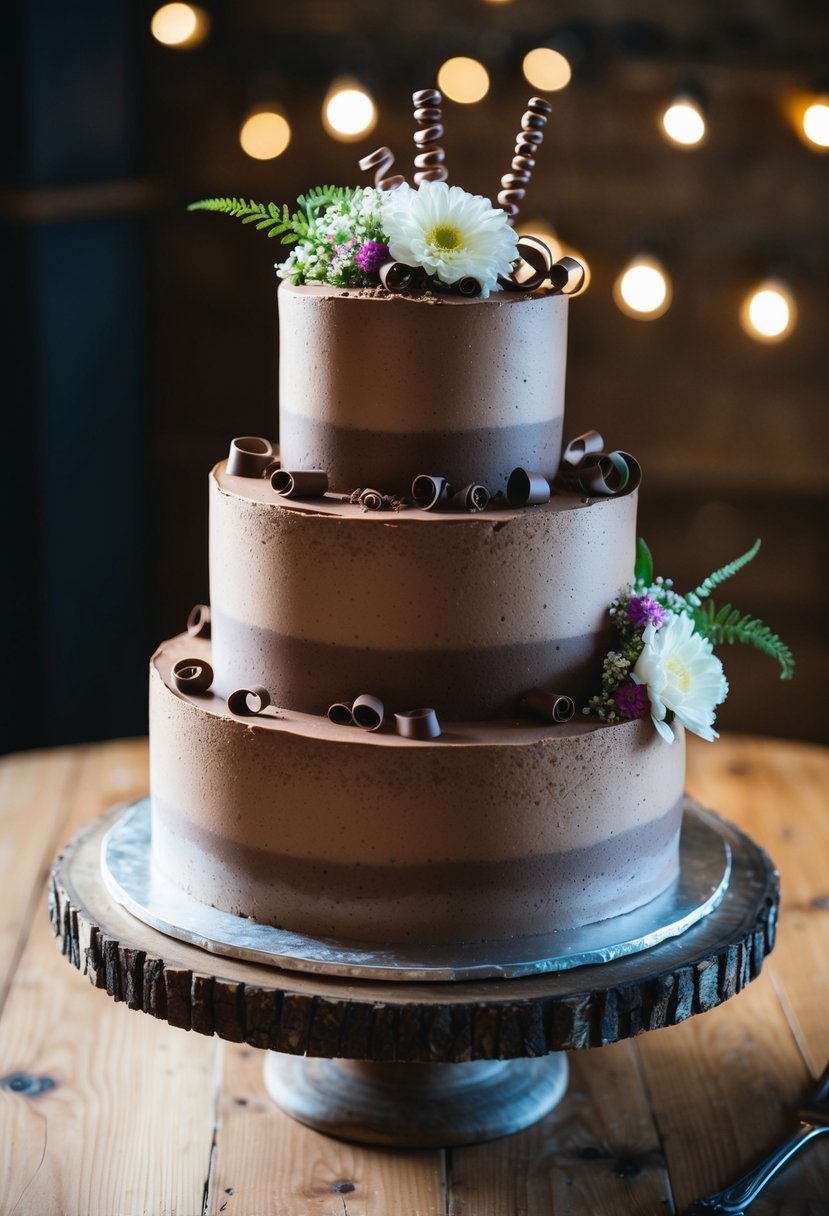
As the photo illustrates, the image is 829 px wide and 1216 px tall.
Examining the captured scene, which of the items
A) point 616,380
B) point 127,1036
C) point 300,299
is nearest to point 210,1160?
point 127,1036

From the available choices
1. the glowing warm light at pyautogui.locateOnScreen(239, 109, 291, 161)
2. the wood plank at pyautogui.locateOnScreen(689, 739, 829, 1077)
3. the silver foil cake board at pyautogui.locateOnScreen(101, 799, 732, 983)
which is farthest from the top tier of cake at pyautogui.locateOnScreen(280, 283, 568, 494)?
the glowing warm light at pyautogui.locateOnScreen(239, 109, 291, 161)

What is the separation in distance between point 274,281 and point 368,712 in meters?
3.05

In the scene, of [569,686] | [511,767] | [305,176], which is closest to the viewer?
[511,767]

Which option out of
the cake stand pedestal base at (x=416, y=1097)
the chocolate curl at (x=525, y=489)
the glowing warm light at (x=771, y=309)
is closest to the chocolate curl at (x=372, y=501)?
the chocolate curl at (x=525, y=489)

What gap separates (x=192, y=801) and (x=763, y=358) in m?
3.17

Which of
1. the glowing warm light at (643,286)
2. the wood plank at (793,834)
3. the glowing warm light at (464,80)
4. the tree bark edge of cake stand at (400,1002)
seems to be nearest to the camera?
the tree bark edge of cake stand at (400,1002)

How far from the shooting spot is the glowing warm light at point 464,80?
4.32 meters

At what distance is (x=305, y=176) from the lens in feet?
15.2

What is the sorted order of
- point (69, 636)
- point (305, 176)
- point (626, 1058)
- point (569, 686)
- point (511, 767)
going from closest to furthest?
1. point (511, 767)
2. point (569, 686)
3. point (626, 1058)
4. point (69, 636)
5. point (305, 176)

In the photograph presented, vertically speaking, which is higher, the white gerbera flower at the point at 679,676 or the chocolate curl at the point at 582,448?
the chocolate curl at the point at 582,448

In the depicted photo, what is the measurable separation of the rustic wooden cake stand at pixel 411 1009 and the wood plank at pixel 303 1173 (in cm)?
3

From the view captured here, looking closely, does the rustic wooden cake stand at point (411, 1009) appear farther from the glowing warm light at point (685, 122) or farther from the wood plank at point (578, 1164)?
the glowing warm light at point (685, 122)

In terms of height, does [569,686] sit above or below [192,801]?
above

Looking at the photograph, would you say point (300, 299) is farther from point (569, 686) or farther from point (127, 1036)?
point (127, 1036)
